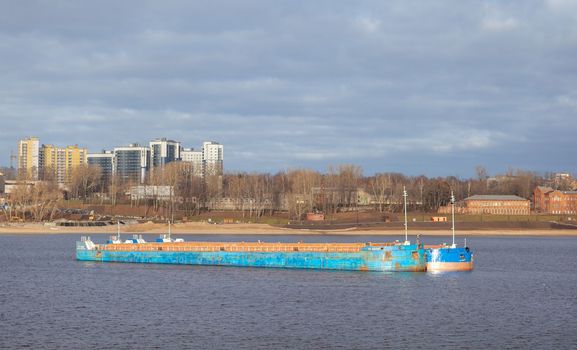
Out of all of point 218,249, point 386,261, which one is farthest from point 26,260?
point 386,261

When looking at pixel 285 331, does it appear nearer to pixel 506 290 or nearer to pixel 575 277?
pixel 506 290

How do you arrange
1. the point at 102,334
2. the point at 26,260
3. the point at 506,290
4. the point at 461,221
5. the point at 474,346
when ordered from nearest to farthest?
the point at 474,346
the point at 102,334
the point at 506,290
the point at 26,260
the point at 461,221

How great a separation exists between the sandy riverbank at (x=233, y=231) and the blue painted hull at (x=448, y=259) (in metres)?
81.2

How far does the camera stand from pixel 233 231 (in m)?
170

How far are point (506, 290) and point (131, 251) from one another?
4851 cm

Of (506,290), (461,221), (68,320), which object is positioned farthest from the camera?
(461,221)

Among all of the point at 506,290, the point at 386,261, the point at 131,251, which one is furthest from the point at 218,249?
the point at 506,290

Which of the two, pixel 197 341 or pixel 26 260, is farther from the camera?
pixel 26 260

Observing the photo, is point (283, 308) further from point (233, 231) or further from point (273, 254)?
point (233, 231)

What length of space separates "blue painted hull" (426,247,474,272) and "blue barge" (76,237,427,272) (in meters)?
1.14

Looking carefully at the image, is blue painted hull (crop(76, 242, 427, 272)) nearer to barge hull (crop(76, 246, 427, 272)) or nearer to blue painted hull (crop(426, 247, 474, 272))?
barge hull (crop(76, 246, 427, 272))

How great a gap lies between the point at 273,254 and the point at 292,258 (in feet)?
8.40

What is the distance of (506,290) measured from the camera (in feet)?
222

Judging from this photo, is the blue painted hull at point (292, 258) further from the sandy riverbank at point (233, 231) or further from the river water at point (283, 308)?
the sandy riverbank at point (233, 231)
